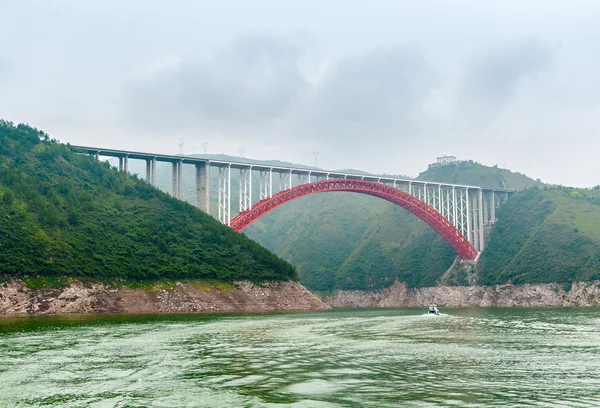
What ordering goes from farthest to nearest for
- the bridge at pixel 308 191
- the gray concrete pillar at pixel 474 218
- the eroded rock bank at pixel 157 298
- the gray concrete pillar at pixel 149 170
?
1. the gray concrete pillar at pixel 474 218
2. the gray concrete pillar at pixel 149 170
3. the bridge at pixel 308 191
4. the eroded rock bank at pixel 157 298

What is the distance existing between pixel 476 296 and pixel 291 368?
376 ft

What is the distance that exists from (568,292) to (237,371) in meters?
104

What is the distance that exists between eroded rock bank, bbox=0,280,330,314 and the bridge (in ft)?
49.5

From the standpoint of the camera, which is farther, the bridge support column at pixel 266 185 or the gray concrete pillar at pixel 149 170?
the gray concrete pillar at pixel 149 170

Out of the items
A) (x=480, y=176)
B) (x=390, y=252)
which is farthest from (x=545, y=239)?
(x=480, y=176)

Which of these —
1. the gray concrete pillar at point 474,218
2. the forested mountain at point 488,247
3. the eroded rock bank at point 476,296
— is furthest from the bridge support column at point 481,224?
the eroded rock bank at point 476,296

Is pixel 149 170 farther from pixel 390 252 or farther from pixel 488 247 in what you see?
pixel 488 247

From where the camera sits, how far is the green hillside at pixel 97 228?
3059 inches

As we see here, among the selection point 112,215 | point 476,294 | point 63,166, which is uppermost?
point 63,166

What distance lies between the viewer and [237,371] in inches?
1147

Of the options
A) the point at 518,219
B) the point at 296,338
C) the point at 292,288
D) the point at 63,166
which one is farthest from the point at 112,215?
the point at 518,219

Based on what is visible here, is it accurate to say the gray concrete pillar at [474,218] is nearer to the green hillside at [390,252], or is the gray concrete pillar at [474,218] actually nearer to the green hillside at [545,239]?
the green hillside at [545,239]

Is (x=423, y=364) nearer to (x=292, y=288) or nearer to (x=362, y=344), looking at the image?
(x=362, y=344)

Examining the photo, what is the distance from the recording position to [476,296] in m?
137
